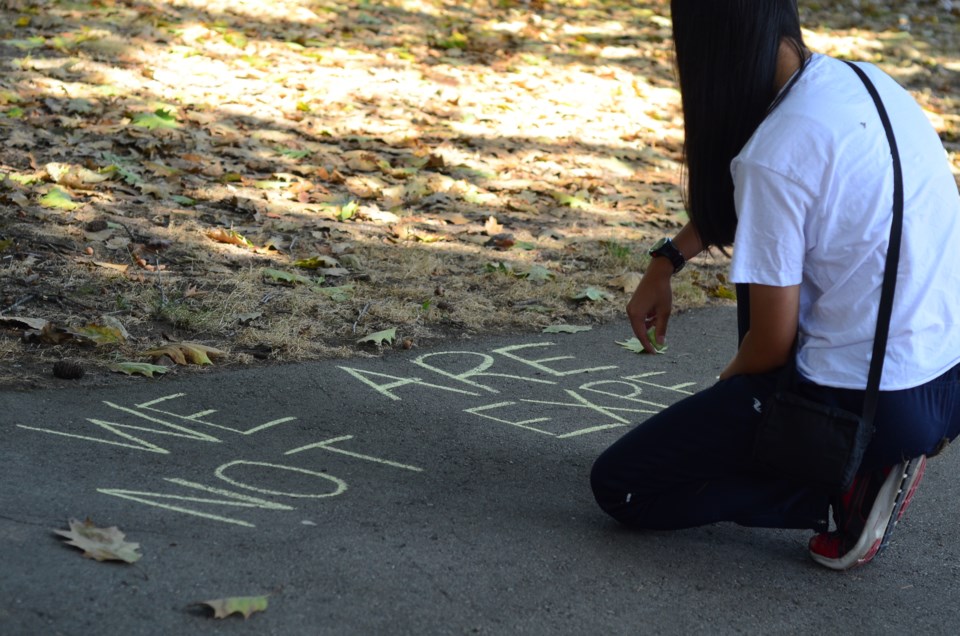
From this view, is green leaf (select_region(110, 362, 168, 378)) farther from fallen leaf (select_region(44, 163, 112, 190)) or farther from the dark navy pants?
fallen leaf (select_region(44, 163, 112, 190))

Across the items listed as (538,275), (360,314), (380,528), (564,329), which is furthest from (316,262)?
(380,528)

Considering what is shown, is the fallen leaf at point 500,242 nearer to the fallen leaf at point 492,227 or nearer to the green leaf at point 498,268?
the fallen leaf at point 492,227

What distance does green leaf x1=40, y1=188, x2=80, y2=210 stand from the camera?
16.2ft

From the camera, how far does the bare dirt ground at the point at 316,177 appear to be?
4102 mm

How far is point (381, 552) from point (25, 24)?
646 cm

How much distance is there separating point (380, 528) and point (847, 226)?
126cm


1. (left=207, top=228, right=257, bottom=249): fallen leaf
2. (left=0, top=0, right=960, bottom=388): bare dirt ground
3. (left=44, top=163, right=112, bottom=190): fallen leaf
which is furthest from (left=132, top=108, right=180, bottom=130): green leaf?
(left=207, top=228, right=257, bottom=249): fallen leaf

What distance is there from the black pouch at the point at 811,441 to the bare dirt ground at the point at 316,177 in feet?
4.15

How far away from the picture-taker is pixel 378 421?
3.38 m

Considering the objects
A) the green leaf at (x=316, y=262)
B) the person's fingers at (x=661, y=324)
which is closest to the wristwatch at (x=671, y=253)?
the person's fingers at (x=661, y=324)

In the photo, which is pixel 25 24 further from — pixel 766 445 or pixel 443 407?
pixel 766 445

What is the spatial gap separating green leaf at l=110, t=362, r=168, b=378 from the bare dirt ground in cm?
2

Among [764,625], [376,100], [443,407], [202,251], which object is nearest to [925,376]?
[764,625]

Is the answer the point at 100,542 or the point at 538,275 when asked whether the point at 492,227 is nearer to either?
the point at 538,275
